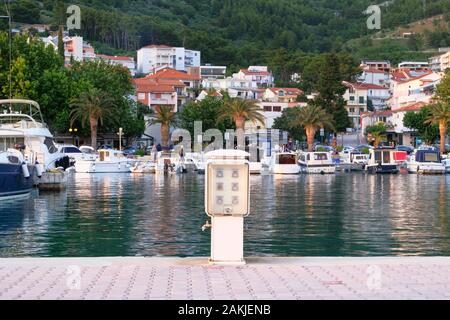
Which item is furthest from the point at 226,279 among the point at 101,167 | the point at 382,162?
the point at 382,162

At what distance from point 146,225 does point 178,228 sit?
5.23ft

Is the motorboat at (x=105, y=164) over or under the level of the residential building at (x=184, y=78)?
under

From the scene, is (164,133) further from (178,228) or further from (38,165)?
(178,228)

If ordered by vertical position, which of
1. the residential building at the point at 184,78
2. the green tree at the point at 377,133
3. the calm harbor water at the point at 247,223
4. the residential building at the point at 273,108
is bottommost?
the calm harbor water at the point at 247,223

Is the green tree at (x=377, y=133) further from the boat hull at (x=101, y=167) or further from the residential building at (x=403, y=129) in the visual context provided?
the boat hull at (x=101, y=167)

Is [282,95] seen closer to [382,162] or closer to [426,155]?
[382,162]

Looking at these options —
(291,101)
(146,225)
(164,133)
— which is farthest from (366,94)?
(146,225)

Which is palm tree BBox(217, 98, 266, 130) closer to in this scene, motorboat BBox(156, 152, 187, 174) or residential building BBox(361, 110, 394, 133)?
motorboat BBox(156, 152, 187, 174)

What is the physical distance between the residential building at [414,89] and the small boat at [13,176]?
103681 mm

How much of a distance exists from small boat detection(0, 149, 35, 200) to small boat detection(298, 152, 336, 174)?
37.4 metres

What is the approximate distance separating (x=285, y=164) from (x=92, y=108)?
24.1m

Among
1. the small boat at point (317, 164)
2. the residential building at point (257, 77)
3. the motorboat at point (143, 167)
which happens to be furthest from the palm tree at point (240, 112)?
the residential building at point (257, 77)

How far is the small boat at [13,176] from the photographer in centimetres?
3962

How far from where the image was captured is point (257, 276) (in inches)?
496
